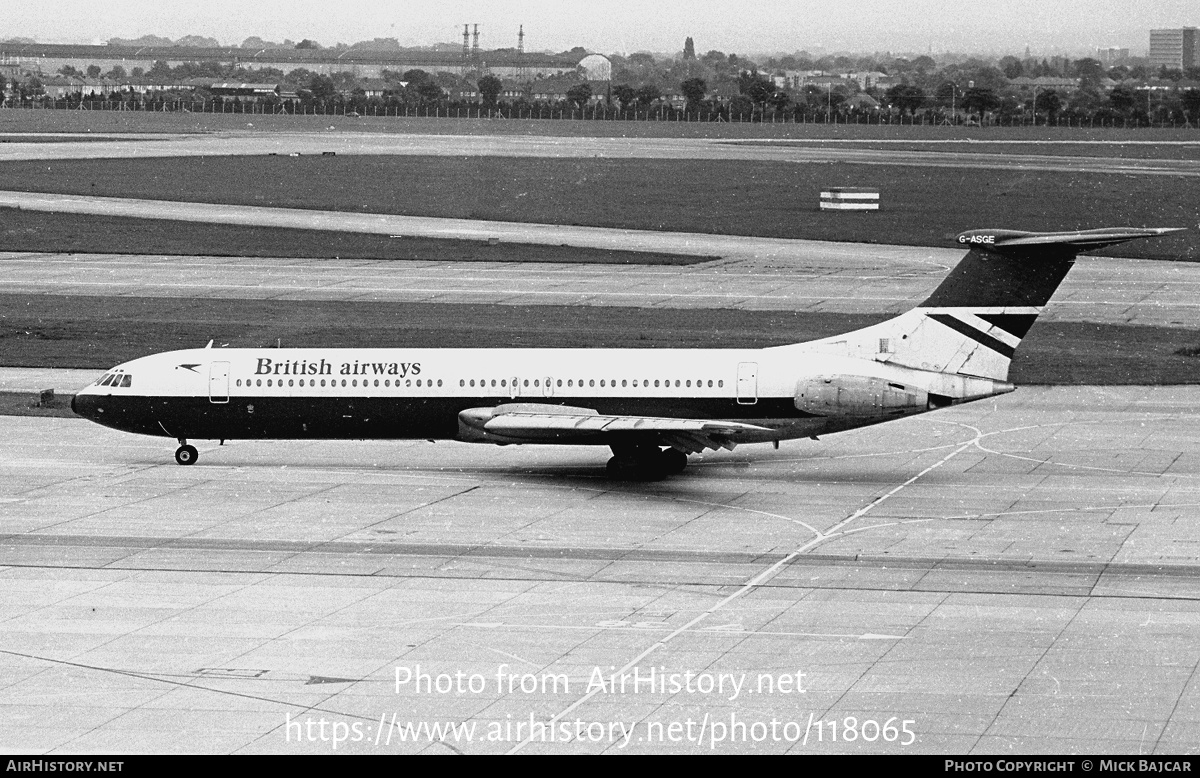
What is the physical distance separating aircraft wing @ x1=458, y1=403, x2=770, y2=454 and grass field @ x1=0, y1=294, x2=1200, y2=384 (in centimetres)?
1721

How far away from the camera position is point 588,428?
4075cm

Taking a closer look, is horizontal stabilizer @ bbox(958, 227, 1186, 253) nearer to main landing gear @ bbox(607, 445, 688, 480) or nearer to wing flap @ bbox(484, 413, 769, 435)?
wing flap @ bbox(484, 413, 769, 435)

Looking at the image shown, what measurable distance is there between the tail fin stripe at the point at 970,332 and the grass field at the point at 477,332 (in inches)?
596

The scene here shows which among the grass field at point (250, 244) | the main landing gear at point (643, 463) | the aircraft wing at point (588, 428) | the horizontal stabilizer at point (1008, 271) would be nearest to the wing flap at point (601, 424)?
the aircraft wing at point (588, 428)

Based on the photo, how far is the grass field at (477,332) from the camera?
192 feet

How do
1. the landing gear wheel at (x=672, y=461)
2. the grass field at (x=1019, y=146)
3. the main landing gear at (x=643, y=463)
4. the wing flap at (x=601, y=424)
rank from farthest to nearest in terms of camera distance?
the grass field at (x=1019, y=146)
the landing gear wheel at (x=672, y=461)
the main landing gear at (x=643, y=463)
the wing flap at (x=601, y=424)

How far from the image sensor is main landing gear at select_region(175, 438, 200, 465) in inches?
1757

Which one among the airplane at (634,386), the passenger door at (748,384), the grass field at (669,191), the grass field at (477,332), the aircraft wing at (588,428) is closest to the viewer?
Answer: the aircraft wing at (588,428)

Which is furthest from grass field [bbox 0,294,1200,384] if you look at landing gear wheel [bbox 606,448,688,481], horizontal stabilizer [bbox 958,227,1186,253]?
landing gear wheel [bbox 606,448,688,481]

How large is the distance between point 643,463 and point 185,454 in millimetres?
12679

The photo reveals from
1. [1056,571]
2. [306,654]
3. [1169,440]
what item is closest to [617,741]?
[306,654]

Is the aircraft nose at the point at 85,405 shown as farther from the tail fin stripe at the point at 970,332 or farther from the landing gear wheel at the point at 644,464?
the tail fin stripe at the point at 970,332

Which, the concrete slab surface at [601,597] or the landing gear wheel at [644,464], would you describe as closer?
the concrete slab surface at [601,597]

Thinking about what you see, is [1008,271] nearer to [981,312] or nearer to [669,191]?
[981,312]
